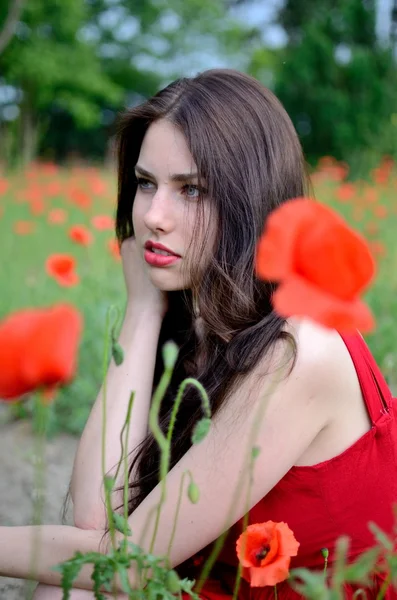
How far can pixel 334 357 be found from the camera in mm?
1330

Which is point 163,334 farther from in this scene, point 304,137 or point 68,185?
point 304,137

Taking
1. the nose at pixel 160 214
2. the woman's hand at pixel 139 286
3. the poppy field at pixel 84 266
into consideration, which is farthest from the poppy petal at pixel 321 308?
the poppy field at pixel 84 266

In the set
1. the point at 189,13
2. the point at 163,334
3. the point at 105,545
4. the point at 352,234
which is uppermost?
the point at 189,13

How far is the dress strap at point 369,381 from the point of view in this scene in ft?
4.67

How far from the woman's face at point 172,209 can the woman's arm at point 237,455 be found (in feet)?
1.11

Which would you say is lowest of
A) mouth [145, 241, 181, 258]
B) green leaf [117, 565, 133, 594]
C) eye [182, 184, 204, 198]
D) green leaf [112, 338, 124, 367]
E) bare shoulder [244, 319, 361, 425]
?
green leaf [117, 565, 133, 594]

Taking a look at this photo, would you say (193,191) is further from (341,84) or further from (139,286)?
(341,84)

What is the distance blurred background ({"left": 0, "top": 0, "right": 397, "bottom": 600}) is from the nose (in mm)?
641

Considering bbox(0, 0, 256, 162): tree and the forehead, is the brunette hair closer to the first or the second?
the forehead

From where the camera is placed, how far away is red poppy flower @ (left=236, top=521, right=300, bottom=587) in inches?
42.7

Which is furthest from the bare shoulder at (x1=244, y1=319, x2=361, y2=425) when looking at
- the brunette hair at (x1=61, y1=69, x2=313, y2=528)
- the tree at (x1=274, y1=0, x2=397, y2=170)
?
the tree at (x1=274, y1=0, x2=397, y2=170)

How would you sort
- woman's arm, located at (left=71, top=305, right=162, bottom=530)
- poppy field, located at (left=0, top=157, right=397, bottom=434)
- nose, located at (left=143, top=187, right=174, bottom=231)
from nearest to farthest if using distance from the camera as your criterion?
nose, located at (left=143, top=187, right=174, bottom=231)
woman's arm, located at (left=71, top=305, right=162, bottom=530)
poppy field, located at (left=0, top=157, right=397, bottom=434)

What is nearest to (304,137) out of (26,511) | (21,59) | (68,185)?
(68,185)

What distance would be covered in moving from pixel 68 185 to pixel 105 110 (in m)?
18.2
